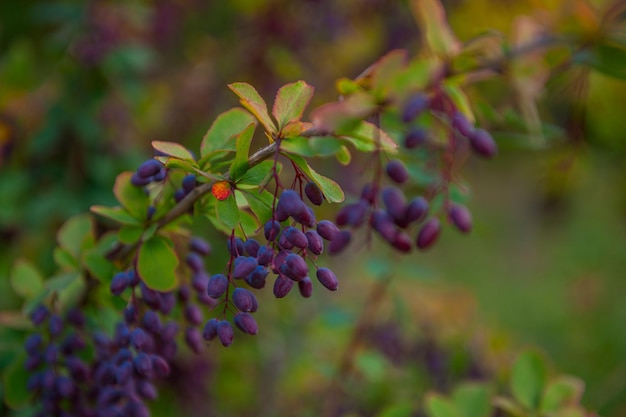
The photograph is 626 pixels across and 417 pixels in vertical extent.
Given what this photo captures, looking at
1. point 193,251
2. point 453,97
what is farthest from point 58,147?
point 453,97

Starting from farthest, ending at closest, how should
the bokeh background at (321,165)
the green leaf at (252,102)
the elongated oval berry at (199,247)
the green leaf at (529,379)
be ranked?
the bokeh background at (321,165) → the green leaf at (529,379) → the elongated oval berry at (199,247) → the green leaf at (252,102)

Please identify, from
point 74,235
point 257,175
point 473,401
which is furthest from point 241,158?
point 473,401

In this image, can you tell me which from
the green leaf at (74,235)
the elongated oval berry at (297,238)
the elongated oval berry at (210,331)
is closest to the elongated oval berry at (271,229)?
the elongated oval berry at (297,238)

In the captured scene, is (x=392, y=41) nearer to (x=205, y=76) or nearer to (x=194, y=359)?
(x=205, y=76)

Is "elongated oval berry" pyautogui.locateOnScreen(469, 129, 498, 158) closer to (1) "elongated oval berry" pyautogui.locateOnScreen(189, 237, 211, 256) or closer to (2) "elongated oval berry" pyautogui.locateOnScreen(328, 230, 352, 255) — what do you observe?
(2) "elongated oval berry" pyautogui.locateOnScreen(328, 230, 352, 255)

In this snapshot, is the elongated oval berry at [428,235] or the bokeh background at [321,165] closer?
the elongated oval berry at [428,235]

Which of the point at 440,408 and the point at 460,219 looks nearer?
the point at 460,219

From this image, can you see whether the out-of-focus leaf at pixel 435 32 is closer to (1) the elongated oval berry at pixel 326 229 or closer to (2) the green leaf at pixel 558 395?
(1) the elongated oval berry at pixel 326 229

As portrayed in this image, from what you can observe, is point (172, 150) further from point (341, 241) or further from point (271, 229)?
point (341, 241)
